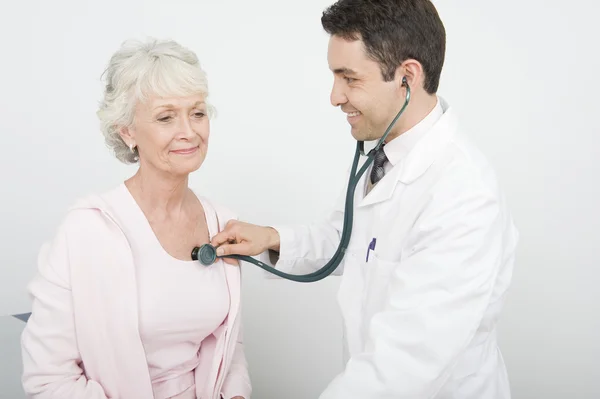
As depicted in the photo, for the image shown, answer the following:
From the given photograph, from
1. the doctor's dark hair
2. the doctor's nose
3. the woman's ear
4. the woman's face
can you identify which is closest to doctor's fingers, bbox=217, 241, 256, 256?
the woman's face

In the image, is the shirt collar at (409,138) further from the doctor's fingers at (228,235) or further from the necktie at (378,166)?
the doctor's fingers at (228,235)

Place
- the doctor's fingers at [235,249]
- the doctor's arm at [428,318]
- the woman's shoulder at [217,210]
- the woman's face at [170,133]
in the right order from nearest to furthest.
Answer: the doctor's arm at [428,318], the woman's face at [170,133], the doctor's fingers at [235,249], the woman's shoulder at [217,210]

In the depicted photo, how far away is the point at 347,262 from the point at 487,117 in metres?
1.24

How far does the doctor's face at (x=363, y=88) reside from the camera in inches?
64.6

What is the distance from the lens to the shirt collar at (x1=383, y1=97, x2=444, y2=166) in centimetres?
169

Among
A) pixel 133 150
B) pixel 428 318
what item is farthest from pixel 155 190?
pixel 428 318

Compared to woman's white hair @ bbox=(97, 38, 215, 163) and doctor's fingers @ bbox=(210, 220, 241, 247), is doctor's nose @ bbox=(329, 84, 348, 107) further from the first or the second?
doctor's fingers @ bbox=(210, 220, 241, 247)

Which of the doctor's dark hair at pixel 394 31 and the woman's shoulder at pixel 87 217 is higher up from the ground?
the doctor's dark hair at pixel 394 31

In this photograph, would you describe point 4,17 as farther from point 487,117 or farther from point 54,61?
point 487,117

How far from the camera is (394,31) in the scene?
5.30 ft

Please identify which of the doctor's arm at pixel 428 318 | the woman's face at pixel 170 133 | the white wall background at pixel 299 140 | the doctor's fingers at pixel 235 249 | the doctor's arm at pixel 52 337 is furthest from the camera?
the white wall background at pixel 299 140

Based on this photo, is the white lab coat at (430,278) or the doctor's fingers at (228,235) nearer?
the white lab coat at (430,278)

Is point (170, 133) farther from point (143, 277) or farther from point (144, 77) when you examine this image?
point (143, 277)

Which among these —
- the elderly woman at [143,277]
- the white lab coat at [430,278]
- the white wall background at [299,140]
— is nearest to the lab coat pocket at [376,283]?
the white lab coat at [430,278]
